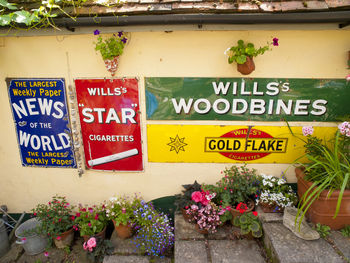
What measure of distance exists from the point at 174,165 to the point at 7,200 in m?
3.15

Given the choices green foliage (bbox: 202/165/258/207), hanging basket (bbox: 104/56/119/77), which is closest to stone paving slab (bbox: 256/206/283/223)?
green foliage (bbox: 202/165/258/207)

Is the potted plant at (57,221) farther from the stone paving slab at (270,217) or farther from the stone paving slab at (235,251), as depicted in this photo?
the stone paving slab at (270,217)

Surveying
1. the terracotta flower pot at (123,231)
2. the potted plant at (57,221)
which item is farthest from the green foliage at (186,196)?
the potted plant at (57,221)

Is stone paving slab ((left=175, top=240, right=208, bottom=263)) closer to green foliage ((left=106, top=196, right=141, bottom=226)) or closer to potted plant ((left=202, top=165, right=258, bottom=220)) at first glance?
potted plant ((left=202, top=165, right=258, bottom=220))

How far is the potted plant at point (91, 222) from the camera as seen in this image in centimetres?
366

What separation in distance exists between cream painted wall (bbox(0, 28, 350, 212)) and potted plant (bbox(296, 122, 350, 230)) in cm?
56

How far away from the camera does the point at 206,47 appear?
3.27m

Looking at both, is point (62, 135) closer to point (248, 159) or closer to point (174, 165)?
point (174, 165)

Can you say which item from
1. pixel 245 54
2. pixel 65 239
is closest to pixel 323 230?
pixel 245 54

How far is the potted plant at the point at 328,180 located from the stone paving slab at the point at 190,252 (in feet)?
4.33

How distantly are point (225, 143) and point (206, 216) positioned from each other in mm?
1127

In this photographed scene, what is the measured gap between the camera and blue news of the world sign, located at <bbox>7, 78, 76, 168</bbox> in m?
3.57

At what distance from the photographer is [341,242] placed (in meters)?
2.95

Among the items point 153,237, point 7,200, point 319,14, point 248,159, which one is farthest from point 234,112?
point 7,200
